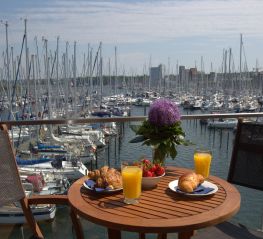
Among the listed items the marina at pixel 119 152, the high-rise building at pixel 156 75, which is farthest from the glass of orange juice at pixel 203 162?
the high-rise building at pixel 156 75

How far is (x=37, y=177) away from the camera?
1748 centimetres

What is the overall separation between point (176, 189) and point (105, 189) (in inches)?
16.0

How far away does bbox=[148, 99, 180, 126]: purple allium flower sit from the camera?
2236mm

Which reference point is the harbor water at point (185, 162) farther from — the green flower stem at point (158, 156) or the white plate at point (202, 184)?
the white plate at point (202, 184)

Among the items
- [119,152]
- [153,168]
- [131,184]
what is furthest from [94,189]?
[119,152]

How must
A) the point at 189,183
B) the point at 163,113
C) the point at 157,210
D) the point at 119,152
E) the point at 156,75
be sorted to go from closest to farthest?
1. the point at 157,210
2. the point at 189,183
3. the point at 163,113
4. the point at 119,152
5. the point at 156,75

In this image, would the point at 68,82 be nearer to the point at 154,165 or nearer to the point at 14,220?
the point at 14,220

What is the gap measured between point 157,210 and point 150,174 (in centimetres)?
35

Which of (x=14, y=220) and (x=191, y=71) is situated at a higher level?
(x=191, y=71)

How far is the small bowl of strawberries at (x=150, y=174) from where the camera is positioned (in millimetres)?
2096

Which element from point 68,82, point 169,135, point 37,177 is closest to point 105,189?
point 169,135

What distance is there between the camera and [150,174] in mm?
2111

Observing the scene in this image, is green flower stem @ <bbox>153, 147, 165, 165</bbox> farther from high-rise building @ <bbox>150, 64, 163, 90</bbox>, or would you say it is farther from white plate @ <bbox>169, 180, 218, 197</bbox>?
high-rise building @ <bbox>150, 64, 163, 90</bbox>

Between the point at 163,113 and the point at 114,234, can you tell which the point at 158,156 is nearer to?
the point at 163,113
